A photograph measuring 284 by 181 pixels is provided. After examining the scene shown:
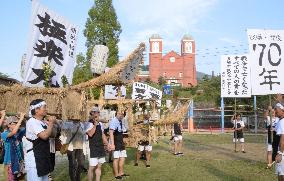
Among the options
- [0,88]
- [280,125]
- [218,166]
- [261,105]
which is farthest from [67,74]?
[261,105]

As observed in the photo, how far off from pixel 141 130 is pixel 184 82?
191ft

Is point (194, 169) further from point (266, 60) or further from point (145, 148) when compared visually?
point (266, 60)

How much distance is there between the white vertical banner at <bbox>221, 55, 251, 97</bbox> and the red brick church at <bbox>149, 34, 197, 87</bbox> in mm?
45409

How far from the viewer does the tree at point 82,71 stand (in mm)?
28323

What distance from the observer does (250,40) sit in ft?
37.4

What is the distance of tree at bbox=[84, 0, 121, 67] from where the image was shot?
29797 mm

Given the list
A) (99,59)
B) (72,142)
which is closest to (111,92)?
(99,59)

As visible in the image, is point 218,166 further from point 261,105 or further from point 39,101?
point 261,105

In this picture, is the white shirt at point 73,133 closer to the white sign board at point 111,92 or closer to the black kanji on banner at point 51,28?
the black kanji on banner at point 51,28

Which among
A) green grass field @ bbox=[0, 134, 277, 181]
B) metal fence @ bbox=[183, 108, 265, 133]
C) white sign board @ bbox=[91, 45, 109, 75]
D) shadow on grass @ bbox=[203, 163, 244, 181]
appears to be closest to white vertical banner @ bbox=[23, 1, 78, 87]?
white sign board @ bbox=[91, 45, 109, 75]

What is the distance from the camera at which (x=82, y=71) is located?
2883 cm

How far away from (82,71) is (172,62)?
46690 millimetres

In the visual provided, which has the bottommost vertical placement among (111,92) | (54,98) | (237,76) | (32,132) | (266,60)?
(32,132)

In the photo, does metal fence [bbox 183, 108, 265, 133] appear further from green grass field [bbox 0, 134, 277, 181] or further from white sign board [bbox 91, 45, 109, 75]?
white sign board [bbox 91, 45, 109, 75]
